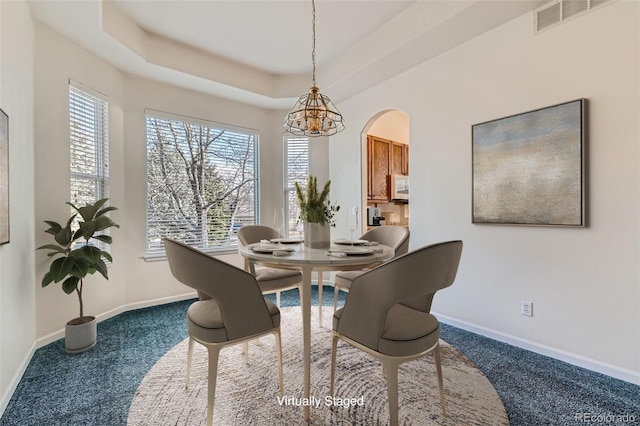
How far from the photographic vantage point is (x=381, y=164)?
4.59 metres

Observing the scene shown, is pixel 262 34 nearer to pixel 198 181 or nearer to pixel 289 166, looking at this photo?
pixel 289 166

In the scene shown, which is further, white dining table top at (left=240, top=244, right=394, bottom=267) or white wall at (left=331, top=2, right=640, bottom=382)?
white wall at (left=331, top=2, right=640, bottom=382)

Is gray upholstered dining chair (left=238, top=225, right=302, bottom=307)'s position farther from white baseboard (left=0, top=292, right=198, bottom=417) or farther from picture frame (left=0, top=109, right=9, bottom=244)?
white baseboard (left=0, top=292, right=198, bottom=417)

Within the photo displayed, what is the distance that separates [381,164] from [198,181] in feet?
8.96

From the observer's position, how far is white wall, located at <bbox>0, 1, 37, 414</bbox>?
181 cm

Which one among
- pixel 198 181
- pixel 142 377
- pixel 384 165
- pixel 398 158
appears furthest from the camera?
pixel 398 158

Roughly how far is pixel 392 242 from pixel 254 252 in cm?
131

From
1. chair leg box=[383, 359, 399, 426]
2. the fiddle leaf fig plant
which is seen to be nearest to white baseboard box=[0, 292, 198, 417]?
the fiddle leaf fig plant

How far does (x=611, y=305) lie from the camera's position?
199 cm

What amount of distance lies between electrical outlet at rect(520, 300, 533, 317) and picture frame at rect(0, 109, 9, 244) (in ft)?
12.1

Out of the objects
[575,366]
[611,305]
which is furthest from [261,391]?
[611,305]

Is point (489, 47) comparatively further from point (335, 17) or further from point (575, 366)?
point (575, 366)

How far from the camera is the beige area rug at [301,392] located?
5.18ft

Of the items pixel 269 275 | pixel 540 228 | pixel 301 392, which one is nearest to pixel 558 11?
pixel 540 228
